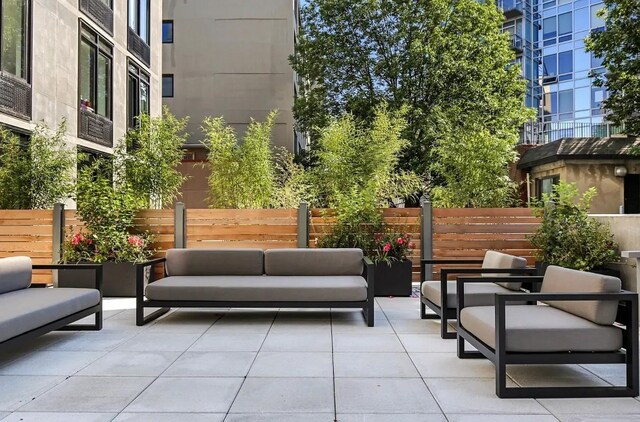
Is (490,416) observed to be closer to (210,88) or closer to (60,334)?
(60,334)

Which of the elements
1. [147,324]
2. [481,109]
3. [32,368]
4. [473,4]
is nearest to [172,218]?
[147,324]

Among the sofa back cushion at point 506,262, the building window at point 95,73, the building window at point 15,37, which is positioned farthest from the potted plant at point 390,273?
the building window at point 95,73

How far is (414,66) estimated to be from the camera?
1479cm

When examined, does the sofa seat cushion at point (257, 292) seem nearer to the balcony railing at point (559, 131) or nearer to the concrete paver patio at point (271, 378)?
the concrete paver patio at point (271, 378)

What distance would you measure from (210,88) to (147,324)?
44.2ft

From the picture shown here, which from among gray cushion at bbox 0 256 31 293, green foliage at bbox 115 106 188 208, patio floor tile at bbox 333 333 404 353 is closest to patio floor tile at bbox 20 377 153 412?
gray cushion at bbox 0 256 31 293

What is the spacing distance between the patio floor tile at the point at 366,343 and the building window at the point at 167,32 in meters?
15.3

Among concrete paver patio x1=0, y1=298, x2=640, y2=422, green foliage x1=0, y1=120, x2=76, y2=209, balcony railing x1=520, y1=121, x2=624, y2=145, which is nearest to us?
concrete paver patio x1=0, y1=298, x2=640, y2=422

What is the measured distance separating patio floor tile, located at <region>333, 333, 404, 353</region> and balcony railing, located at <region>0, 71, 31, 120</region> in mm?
6271

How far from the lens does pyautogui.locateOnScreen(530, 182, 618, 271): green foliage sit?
6.07 metres

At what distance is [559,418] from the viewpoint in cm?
260

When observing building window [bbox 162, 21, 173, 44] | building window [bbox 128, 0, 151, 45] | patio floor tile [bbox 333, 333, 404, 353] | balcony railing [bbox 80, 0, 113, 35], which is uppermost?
building window [bbox 162, 21, 173, 44]

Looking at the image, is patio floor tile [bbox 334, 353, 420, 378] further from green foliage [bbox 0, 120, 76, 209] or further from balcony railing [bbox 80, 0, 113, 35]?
balcony railing [bbox 80, 0, 113, 35]

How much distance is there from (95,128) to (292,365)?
843 cm
